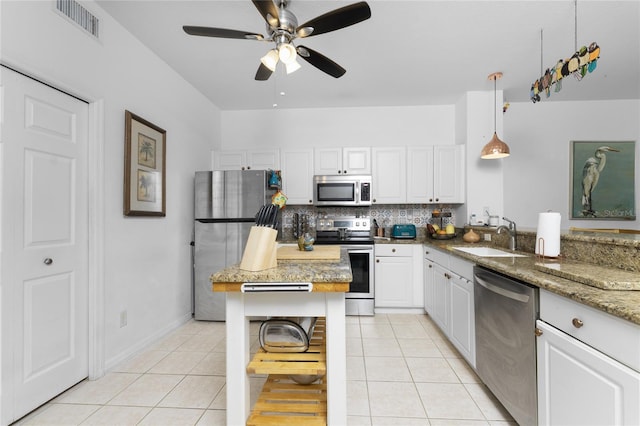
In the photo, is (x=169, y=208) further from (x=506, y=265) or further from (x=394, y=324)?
(x=506, y=265)

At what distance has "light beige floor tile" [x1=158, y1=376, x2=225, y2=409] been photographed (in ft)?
5.95

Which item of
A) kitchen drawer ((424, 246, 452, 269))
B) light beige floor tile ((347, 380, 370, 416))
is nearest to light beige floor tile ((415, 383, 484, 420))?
light beige floor tile ((347, 380, 370, 416))

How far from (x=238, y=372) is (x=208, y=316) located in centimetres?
208

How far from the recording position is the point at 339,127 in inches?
159

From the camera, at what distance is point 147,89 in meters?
2.60

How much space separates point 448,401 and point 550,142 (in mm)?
3694

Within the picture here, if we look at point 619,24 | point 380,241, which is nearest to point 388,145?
point 380,241

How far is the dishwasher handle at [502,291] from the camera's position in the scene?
141 centimetres

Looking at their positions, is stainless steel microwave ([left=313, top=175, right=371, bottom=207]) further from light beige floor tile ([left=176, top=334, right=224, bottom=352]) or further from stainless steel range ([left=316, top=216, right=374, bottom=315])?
light beige floor tile ([left=176, top=334, right=224, bottom=352])

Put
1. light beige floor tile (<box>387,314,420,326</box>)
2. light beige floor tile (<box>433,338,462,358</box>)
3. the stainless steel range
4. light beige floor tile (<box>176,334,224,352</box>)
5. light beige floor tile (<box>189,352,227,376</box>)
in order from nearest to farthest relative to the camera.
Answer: light beige floor tile (<box>189,352,227,376</box>) → light beige floor tile (<box>433,338,462,358</box>) → light beige floor tile (<box>176,334,224,352</box>) → light beige floor tile (<box>387,314,420,326</box>) → the stainless steel range

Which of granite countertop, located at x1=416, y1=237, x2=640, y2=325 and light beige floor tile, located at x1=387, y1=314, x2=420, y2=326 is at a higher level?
granite countertop, located at x1=416, y1=237, x2=640, y2=325

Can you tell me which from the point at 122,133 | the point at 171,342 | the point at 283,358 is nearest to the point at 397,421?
the point at 283,358

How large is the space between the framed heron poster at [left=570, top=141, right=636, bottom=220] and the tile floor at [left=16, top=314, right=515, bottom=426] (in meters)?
2.89

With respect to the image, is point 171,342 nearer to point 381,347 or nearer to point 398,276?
point 381,347
